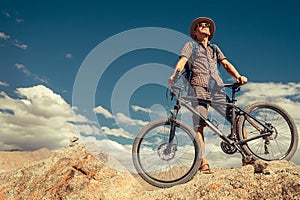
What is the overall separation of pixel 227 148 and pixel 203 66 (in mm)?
2028

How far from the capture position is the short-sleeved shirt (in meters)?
7.06

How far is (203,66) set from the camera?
722 cm

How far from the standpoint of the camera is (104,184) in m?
5.88

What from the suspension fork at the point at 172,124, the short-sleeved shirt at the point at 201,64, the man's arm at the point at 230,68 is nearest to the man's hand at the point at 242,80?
the man's arm at the point at 230,68

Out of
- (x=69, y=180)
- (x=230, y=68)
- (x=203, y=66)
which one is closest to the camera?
(x=69, y=180)

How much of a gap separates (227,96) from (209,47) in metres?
1.36

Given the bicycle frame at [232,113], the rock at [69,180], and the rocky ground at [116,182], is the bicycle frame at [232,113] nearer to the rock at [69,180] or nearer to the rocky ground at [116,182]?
the rocky ground at [116,182]

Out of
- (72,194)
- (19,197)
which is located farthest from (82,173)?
(19,197)

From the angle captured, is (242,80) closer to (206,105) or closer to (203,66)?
(203,66)

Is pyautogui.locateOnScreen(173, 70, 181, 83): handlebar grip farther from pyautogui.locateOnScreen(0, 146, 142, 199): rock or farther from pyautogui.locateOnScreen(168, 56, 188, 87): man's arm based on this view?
pyautogui.locateOnScreen(0, 146, 142, 199): rock

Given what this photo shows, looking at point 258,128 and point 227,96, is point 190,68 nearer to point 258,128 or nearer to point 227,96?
point 227,96

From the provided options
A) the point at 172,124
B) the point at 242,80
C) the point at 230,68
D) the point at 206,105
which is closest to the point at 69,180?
the point at 172,124

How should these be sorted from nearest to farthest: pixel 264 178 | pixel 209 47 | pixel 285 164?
pixel 264 178 → pixel 285 164 → pixel 209 47

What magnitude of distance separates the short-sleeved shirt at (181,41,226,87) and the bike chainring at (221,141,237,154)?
4.74 feet
